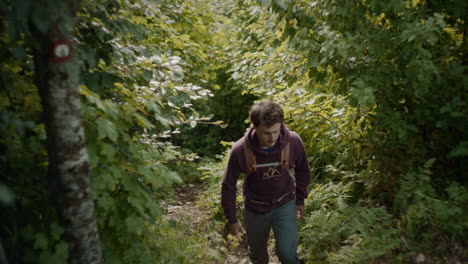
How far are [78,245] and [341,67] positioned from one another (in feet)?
11.6

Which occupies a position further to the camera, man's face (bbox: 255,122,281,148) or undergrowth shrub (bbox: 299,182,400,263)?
undergrowth shrub (bbox: 299,182,400,263)

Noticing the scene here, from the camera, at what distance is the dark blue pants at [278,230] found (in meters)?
3.74

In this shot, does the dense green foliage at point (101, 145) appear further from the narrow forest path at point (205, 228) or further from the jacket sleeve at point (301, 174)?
the narrow forest path at point (205, 228)

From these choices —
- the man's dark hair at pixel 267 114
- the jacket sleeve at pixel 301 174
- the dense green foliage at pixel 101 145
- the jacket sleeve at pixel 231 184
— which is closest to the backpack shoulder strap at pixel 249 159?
the jacket sleeve at pixel 231 184

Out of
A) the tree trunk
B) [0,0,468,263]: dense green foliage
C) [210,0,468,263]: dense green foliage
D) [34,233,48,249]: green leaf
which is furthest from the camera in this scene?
[210,0,468,263]: dense green foliage

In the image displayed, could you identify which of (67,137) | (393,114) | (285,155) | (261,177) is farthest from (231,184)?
(393,114)

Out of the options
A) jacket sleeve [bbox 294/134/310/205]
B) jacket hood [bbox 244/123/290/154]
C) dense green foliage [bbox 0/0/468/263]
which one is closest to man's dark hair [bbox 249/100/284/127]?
jacket hood [bbox 244/123/290/154]

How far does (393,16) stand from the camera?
4262mm

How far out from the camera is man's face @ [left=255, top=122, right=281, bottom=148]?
3432 mm

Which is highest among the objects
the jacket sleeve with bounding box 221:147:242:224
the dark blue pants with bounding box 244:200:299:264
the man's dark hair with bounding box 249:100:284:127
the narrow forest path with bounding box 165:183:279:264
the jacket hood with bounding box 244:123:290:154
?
the man's dark hair with bounding box 249:100:284:127

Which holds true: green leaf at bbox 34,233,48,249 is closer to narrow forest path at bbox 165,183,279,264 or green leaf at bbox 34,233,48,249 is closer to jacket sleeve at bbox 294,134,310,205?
narrow forest path at bbox 165,183,279,264

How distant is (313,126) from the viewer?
613 centimetres

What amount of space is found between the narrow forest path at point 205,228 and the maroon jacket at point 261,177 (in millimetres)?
702

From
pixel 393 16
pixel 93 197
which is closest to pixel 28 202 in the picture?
pixel 93 197
